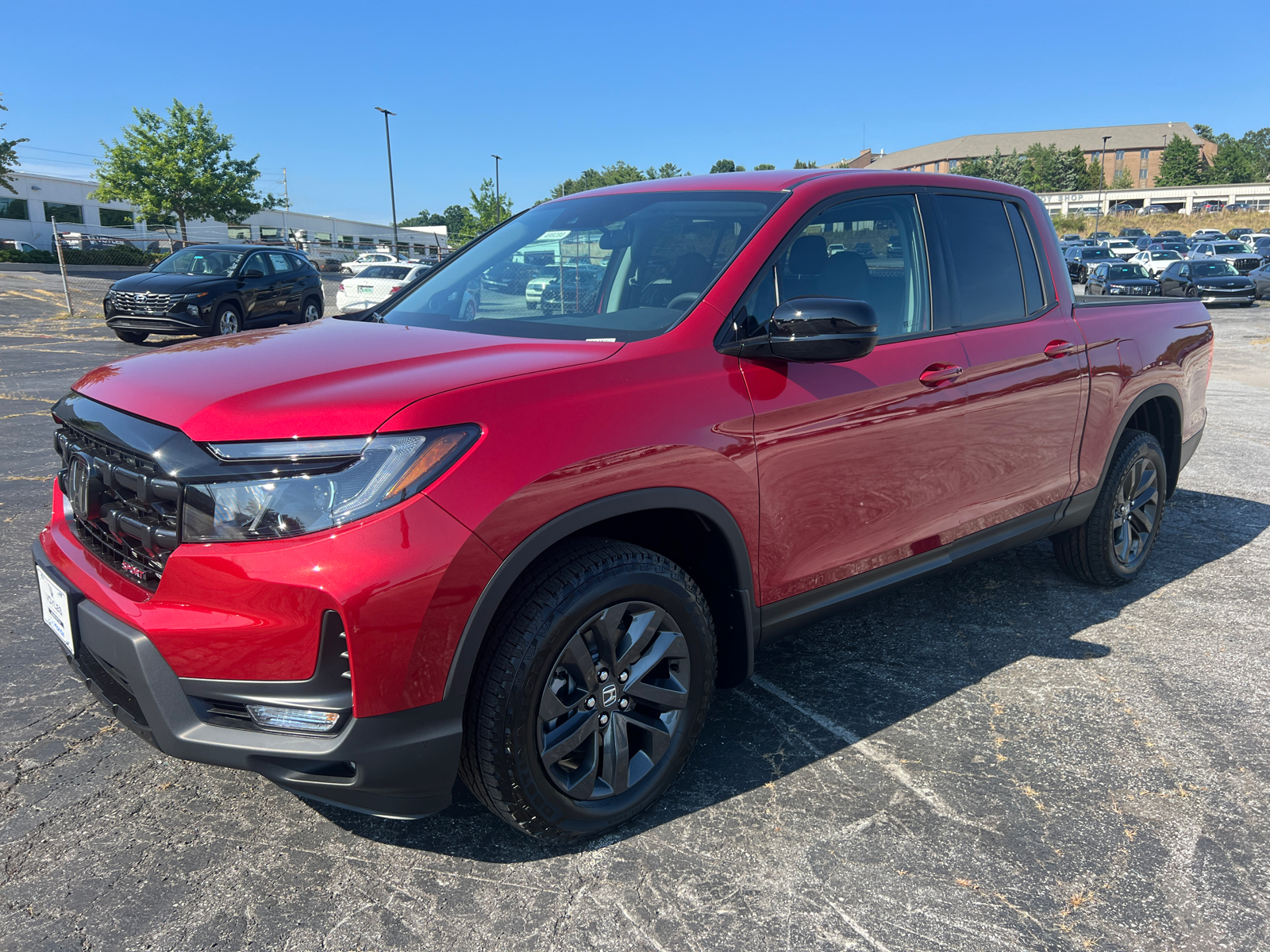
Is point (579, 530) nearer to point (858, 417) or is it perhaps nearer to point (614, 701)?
point (614, 701)

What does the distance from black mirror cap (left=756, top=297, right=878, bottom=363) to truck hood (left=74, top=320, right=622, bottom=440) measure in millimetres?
474

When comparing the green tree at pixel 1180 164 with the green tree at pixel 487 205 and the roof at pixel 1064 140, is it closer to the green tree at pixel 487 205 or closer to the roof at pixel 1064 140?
the roof at pixel 1064 140

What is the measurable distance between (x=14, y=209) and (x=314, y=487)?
69.3 metres

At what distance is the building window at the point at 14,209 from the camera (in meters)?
56.8

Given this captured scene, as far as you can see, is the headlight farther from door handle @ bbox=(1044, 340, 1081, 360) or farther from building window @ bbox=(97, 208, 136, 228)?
building window @ bbox=(97, 208, 136, 228)

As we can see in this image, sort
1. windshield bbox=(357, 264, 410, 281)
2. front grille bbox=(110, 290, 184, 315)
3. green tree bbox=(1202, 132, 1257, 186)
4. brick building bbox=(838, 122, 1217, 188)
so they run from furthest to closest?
brick building bbox=(838, 122, 1217, 188) → green tree bbox=(1202, 132, 1257, 186) → windshield bbox=(357, 264, 410, 281) → front grille bbox=(110, 290, 184, 315)

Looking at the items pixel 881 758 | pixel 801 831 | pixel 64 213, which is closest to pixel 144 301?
pixel 881 758

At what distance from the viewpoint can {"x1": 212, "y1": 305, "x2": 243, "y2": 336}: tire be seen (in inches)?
607

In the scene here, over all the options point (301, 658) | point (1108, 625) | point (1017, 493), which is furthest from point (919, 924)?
point (1108, 625)

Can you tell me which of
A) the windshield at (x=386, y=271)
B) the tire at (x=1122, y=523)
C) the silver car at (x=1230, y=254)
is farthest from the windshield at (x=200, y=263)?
the silver car at (x=1230, y=254)

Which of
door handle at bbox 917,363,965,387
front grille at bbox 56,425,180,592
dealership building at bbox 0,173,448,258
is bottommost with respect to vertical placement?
front grille at bbox 56,425,180,592

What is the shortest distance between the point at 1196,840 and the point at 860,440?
1481 millimetres

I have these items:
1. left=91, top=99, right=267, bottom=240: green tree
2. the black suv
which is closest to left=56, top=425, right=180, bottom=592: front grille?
the black suv

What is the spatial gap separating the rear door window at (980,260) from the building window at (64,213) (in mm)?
68592
